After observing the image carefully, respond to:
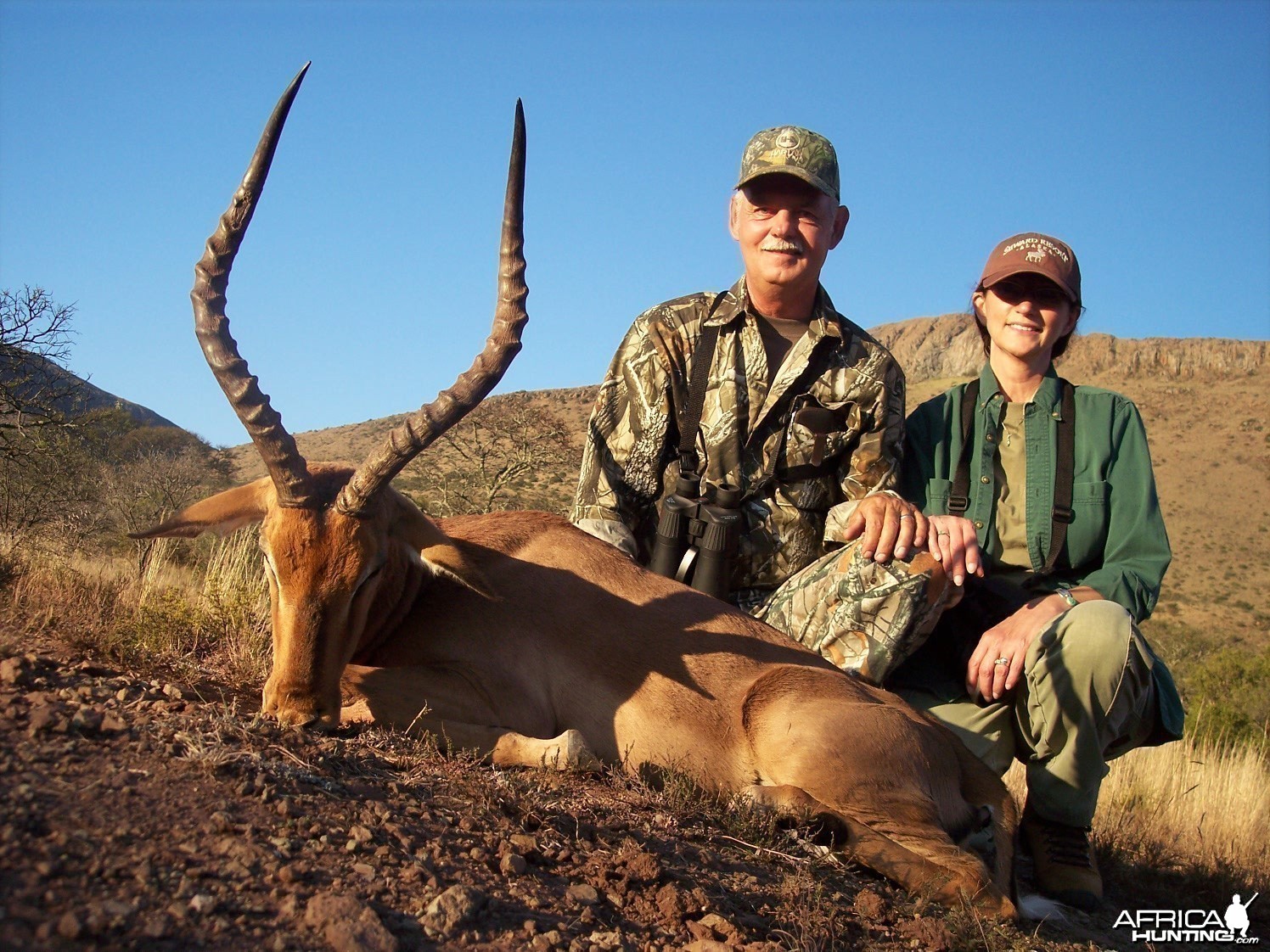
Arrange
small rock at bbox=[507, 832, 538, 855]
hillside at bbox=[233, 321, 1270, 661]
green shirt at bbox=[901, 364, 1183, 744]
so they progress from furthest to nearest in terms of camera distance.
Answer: hillside at bbox=[233, 321, 1270, 661], green shirt at bbox=[901, 364, 1183, 744], small rock at bbox=[507, 832, 538, 855]

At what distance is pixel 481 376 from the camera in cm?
496

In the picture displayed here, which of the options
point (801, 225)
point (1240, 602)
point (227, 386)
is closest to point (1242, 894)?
point (801, 225)

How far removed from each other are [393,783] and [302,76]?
125 inches

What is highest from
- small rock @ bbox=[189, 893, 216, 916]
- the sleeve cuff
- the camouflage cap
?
the camouflage cap

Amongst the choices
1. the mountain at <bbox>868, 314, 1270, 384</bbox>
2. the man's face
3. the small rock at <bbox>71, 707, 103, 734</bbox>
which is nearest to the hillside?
the mountain at <bbox>868, 314, 1270, 384</bbox>

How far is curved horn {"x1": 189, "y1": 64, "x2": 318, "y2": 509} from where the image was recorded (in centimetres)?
469

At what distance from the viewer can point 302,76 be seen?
4.76m

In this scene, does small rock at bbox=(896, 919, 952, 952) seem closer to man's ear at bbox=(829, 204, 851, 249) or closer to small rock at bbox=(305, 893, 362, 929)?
small rock at bbox=(305, 893, 362, 929)

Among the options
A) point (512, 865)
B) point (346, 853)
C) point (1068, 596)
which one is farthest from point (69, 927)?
point (1068, 596)

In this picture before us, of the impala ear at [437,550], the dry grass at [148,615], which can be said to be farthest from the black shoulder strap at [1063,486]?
the dry grass at [148,615]

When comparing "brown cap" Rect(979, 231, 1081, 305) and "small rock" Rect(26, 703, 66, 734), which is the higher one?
"brown cap" Rect(979, 231, 1081, 305)

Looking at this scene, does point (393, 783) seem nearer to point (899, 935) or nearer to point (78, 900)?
point (78, 900)

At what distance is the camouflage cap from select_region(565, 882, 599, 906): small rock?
4926 mm

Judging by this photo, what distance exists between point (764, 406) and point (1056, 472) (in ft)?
6.18
